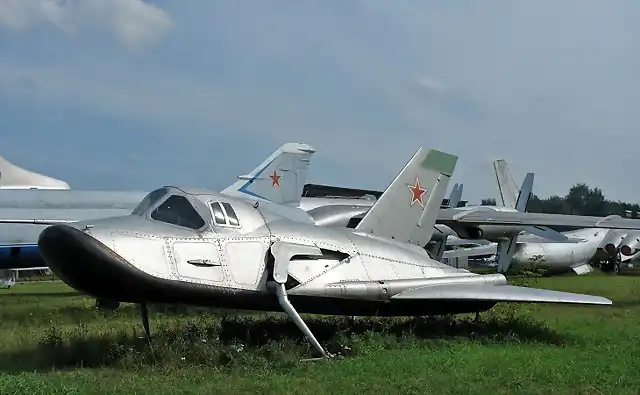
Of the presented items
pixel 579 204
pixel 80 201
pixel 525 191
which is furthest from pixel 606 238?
pixel 579 204

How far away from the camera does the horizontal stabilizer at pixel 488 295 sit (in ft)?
→ 26.9

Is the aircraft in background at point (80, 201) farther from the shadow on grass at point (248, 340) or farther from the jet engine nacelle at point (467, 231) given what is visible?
the shadow on grass at point (248, 340)

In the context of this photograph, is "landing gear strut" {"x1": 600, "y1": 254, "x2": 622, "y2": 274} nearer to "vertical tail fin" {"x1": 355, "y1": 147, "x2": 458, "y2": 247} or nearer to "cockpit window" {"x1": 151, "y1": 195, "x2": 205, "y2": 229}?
"vertical tail fin" {"x1": 355, "y1": 147, "x2": 458, "y2": 247}

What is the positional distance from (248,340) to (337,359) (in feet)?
4.97

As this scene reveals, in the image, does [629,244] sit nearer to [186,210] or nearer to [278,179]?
[278,179]

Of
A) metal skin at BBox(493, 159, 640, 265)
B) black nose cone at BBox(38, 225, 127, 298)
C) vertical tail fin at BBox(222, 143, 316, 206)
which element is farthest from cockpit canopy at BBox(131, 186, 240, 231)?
metal skin at BBox(493, 159, 640, 265)

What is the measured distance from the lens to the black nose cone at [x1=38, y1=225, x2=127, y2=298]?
637cm

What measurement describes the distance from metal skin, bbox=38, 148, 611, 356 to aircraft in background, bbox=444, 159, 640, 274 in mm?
20227

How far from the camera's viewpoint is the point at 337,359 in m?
7.07

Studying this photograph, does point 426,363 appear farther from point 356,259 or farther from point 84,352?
point 84,352

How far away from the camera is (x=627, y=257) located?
35.1 meters

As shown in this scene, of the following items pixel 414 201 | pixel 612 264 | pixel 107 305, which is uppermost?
pixel 414 201

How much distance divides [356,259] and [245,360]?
223 cm

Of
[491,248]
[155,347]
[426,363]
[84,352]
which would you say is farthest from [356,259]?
[491,248]
